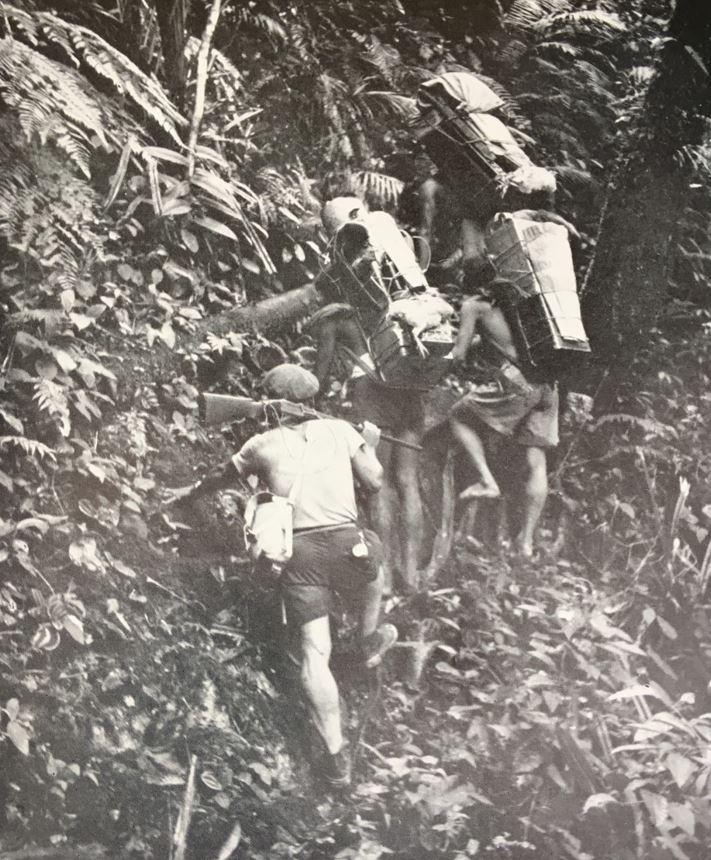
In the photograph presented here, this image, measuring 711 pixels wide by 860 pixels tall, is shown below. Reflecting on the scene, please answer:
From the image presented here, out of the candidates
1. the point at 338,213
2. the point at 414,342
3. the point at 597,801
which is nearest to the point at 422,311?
the point at 414,342

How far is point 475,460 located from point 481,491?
101 mm

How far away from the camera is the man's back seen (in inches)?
97.5

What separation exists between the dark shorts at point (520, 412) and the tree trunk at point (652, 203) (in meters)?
0.24

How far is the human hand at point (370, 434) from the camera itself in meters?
2.55

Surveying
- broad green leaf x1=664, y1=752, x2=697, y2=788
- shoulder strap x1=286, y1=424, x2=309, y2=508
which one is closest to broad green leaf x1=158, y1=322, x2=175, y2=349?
shoulder strap x1=286, y1=424, x2=309, y2=508

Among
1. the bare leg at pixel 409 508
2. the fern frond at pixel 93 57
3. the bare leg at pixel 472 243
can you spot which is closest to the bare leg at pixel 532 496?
the bare leg at pixel 409 508

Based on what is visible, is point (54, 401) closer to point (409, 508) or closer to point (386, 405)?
point (386, 405)

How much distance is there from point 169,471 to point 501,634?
1.17 m

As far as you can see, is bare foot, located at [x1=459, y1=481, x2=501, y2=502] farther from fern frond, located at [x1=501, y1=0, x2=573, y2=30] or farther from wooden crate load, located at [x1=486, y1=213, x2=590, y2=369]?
fern frond, located at [x1=501, y1=0, x2=573, y2=30]

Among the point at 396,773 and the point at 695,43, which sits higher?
the point at 695,43

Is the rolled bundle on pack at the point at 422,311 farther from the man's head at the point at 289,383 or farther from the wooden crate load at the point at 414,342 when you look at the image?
the man's head at the point at 289,383

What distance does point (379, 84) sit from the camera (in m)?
2.52

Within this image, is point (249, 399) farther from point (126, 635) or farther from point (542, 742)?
point (542, 742)

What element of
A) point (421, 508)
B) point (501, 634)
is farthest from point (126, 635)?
point (501, 634)
